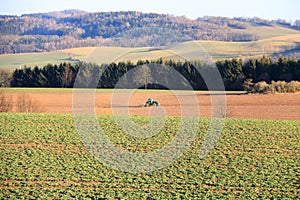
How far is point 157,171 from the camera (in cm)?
1806

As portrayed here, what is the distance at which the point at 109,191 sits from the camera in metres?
15.8

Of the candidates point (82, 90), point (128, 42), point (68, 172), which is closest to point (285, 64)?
point (128, 42)

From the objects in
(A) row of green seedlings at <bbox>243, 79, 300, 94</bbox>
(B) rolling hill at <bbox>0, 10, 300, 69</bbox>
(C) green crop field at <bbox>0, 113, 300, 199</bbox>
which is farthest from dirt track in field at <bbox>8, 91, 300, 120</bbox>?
(B) rolling hill at <bbox>0, 10, 300, 69</bbox>

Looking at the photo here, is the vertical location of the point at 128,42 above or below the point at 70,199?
above

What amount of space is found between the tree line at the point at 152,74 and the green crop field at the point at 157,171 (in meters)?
33.0

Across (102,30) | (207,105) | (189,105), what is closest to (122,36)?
(189,105)

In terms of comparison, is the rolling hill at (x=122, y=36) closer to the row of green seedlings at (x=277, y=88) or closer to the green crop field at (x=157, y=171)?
the row of green seedlings at (x=277, y=88)

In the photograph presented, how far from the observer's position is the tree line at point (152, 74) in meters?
58.0

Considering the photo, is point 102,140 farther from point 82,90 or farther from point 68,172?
point 82,90

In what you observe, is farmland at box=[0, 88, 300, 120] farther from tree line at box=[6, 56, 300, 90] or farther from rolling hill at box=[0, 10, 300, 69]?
rolling hill at box=[0, 10, 300, 69]

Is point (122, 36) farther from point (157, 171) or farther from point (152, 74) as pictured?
point (157, 171)

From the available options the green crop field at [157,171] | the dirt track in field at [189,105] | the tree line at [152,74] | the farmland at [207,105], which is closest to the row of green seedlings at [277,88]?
the farmland at [207,105]

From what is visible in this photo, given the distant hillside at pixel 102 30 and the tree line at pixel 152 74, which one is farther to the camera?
the distant hillside at pixel 102 30

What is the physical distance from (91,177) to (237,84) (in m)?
43.9
